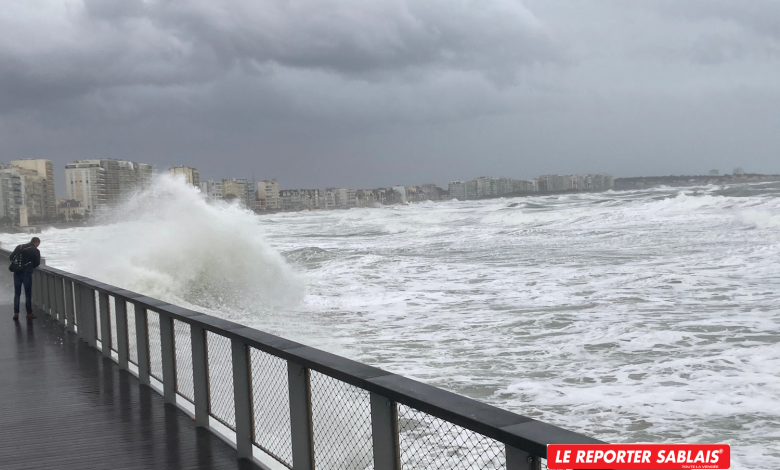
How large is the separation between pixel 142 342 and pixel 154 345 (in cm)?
20

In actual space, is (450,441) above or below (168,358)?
above

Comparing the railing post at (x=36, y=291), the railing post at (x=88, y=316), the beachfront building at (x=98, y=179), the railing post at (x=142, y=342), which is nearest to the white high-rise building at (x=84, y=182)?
the beachfront building at (x=98, y=179)

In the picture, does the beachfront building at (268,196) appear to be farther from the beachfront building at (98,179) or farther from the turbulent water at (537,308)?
the turbulent water at (537,308)

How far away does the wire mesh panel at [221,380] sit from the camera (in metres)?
4.55

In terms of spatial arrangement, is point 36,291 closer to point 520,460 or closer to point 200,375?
point 200,375

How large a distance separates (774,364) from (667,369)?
55.5 inches

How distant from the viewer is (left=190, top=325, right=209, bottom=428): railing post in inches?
193

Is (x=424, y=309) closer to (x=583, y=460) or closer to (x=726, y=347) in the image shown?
(x=726, y=347)

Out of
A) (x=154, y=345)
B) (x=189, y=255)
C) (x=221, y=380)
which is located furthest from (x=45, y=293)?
(x=189, y=255)

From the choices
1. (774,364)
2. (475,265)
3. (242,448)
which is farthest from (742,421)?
(475,265)

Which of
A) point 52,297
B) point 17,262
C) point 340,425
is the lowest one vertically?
point 52,297

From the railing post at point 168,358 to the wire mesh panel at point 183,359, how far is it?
5 cm

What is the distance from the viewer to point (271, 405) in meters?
4.07

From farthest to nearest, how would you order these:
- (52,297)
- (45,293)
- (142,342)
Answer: (45,293) < (52,297) < (142,342)
